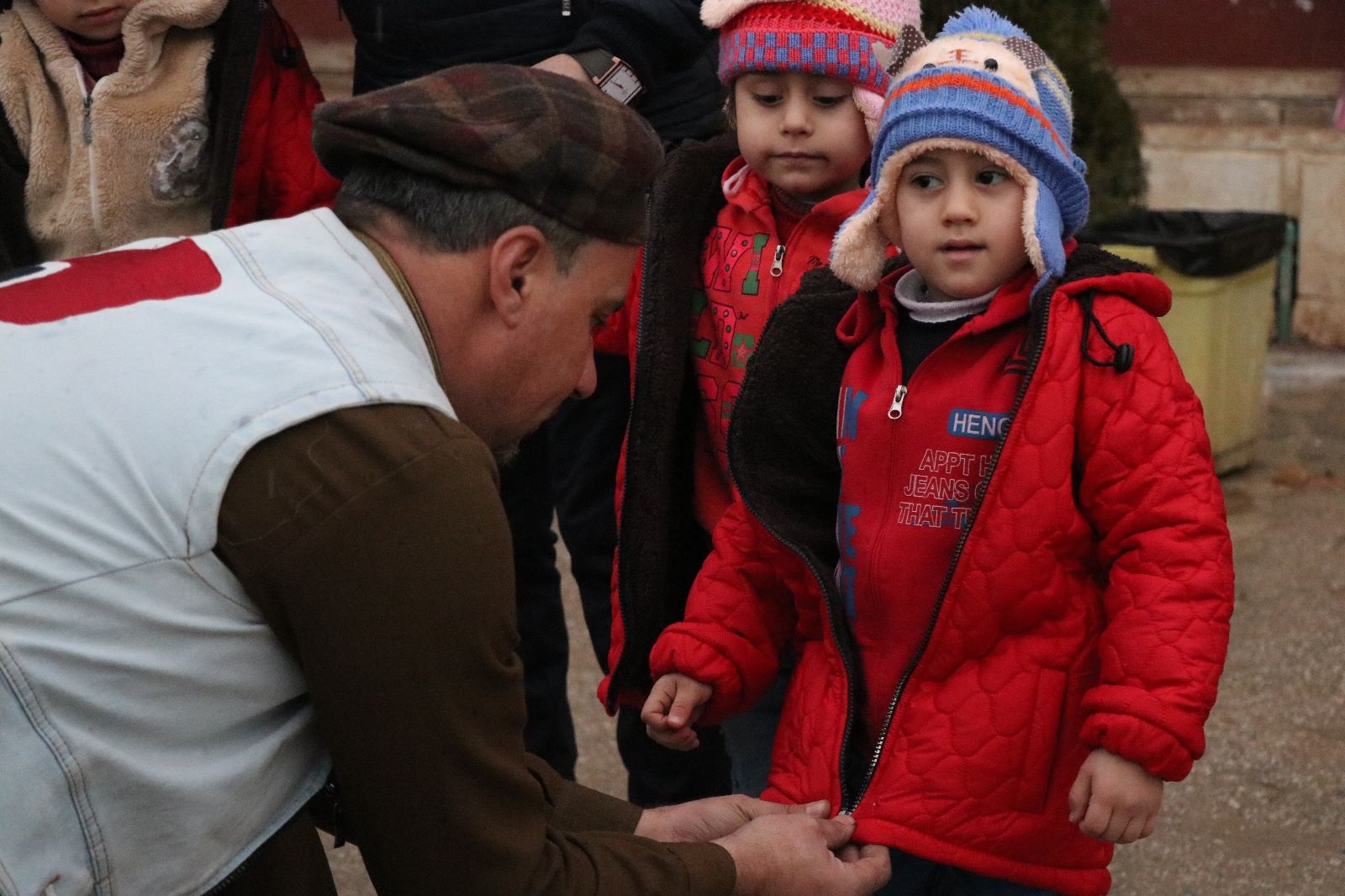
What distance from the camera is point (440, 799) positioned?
1.65 meters

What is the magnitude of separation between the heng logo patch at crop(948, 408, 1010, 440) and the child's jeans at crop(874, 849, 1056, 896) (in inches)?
21.3

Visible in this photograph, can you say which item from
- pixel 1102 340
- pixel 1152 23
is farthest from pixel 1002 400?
pixel 1152 23

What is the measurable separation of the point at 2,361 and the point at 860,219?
1.09m

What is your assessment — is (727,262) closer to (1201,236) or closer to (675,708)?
(675,708)

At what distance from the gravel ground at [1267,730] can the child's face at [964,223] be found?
4.97 feet

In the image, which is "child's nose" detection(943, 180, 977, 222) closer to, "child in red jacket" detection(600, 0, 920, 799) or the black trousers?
"child in red jacket" detection(600, 0, 920, 799)

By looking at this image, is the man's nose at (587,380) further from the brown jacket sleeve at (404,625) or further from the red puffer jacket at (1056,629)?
the red puffer jacket at (1056,629)

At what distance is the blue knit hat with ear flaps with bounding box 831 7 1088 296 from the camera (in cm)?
207

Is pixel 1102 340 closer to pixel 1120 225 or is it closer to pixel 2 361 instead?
pixel 2 361

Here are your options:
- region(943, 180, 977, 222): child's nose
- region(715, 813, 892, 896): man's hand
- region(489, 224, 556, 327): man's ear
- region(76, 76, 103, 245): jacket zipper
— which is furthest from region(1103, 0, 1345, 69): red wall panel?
region(489, 224, 556, 327): man's ear

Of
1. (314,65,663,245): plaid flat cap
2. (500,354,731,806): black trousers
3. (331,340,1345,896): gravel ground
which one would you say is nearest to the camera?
(314,65,663,245): plaid flat cap

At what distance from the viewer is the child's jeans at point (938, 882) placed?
7.00 ft

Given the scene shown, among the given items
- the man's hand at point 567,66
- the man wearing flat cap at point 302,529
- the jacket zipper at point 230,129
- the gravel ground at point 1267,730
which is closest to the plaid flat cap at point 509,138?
the man wearing flat cap at point 302,529

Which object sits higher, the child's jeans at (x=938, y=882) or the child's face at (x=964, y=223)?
the child's face at (x=964, y=223)
